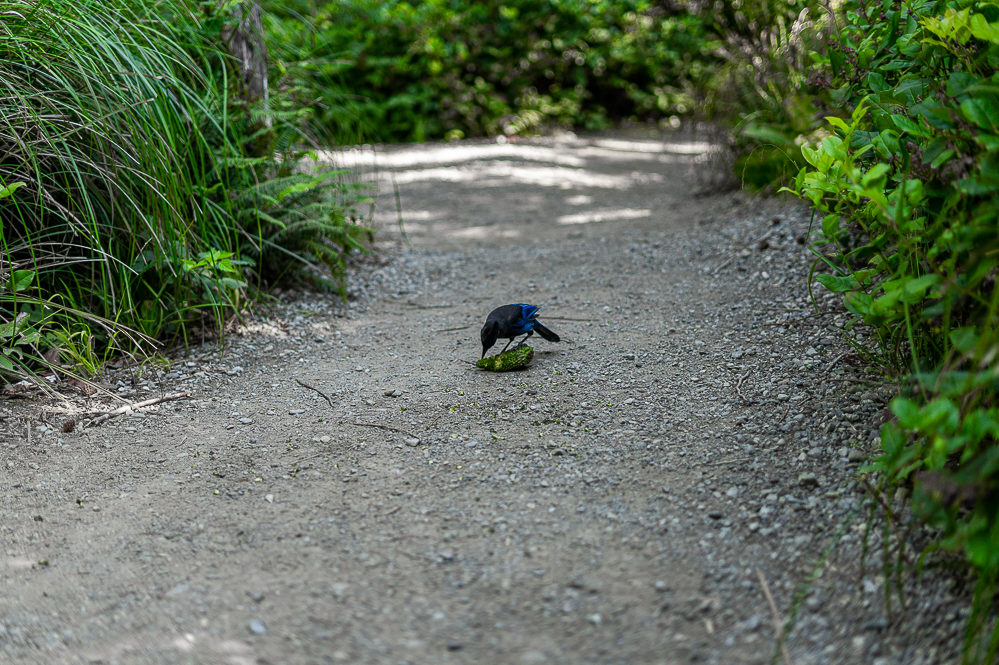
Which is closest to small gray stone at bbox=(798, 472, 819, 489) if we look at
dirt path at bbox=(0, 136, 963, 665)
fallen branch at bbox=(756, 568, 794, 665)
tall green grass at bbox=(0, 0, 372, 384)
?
dirt path at bbox=(0, 136, 963, 665)

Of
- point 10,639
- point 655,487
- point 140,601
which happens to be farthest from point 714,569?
point 10,639

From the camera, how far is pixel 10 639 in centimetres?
179

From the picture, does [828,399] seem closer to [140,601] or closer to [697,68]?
[140,601]

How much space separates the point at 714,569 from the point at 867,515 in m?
0.42

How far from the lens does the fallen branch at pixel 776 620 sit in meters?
1.66

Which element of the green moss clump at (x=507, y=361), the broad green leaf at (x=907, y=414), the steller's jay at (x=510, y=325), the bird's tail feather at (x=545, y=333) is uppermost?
the broad green leaf at (x=907, y=414)

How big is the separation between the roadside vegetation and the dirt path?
0.68 ft

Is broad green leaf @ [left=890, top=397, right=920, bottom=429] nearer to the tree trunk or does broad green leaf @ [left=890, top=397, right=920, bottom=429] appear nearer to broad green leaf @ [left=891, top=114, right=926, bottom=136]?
broad green leaf @ [left=891, top=114, right=926, bottom=136]

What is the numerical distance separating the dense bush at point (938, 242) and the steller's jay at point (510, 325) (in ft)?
3.78

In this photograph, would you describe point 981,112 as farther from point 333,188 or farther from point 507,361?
point 333,188

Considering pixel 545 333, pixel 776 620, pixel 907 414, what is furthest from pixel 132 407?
pixel 907 414

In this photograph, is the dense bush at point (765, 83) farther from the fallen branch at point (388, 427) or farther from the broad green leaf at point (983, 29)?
the fallen branch at point (388, 427)

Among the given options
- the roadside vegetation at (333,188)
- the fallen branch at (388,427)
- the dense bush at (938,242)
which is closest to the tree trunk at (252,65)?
the roadside vegetation at (333,188)

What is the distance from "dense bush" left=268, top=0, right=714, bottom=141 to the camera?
29.9ft
